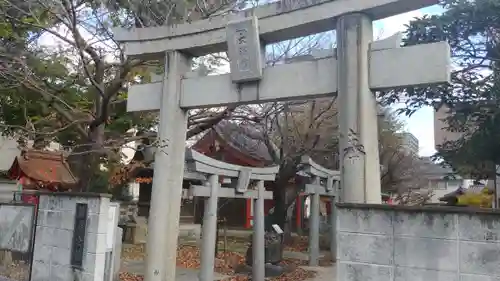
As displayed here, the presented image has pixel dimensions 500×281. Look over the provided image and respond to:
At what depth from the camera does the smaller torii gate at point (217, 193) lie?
9570mm

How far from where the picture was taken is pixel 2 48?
11.3 m

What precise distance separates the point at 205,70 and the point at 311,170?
813 centimetres

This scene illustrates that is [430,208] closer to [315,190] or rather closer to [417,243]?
[417,243]

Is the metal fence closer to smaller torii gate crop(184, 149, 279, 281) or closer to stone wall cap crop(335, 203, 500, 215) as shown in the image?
smaller torii gate crop(184, 149, 279, 281)

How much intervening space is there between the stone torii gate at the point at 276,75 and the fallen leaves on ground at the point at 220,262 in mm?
A: 4732

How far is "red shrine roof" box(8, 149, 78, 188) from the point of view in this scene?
44.8 feet

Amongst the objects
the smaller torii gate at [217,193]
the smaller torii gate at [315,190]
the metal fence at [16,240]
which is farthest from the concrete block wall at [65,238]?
the smaller torii gate at [315,190]

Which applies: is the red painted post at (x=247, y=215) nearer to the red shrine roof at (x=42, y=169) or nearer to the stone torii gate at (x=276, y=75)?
the red shrine roof at (x=42, y=169)

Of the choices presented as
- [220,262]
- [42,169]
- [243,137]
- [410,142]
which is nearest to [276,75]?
[220,262]

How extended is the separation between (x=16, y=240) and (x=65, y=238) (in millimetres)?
1490

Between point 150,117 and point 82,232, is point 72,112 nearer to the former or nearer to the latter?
point 150,117

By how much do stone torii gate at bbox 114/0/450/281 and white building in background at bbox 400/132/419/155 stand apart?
17989 mm

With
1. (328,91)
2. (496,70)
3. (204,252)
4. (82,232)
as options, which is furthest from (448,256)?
(204,252)

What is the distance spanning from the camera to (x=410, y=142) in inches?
1090
